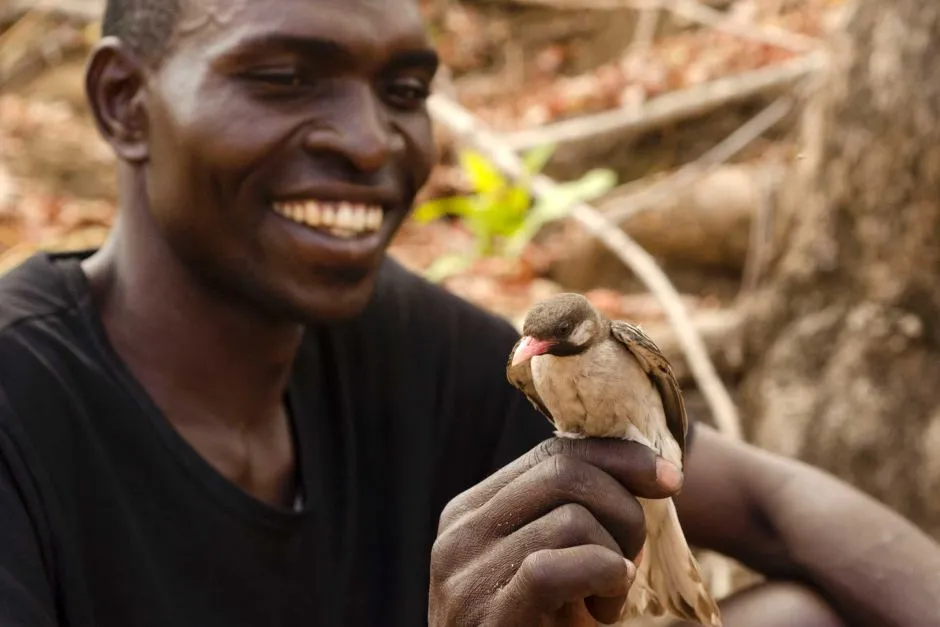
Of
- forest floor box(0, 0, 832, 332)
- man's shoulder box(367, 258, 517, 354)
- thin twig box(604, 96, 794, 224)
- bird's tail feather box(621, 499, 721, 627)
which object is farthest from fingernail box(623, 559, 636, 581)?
forest floor box(0, 0, 832, 332)

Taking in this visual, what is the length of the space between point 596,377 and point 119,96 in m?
1.06

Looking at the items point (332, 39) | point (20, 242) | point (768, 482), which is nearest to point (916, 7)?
point (768, 482)

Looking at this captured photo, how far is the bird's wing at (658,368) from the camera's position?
1.41 metres

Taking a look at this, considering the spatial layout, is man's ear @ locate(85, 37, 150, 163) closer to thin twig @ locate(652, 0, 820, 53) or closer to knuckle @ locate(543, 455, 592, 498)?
knuckle @ locate(543, 455, 592, 498)

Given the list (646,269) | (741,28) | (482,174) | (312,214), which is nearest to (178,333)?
(312,214)

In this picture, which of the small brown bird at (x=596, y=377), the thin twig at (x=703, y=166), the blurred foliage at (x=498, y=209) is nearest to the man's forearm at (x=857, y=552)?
the small brown bird at (x=596, y=377)

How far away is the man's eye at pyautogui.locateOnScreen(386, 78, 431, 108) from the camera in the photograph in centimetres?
191

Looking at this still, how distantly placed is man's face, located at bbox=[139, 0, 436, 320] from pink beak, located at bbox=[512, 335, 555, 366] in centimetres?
57

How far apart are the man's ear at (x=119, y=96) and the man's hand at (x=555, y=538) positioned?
91 cm

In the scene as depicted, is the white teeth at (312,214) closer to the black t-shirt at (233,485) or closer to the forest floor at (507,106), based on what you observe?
the black t-shirt at (233,485)

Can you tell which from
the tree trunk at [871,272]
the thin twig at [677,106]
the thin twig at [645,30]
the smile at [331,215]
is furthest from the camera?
the thin twig at [645,30]

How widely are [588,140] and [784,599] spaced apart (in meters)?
4.37

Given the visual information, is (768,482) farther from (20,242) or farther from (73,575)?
(20,242)

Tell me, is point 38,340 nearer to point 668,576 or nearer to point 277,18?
point 277,18
